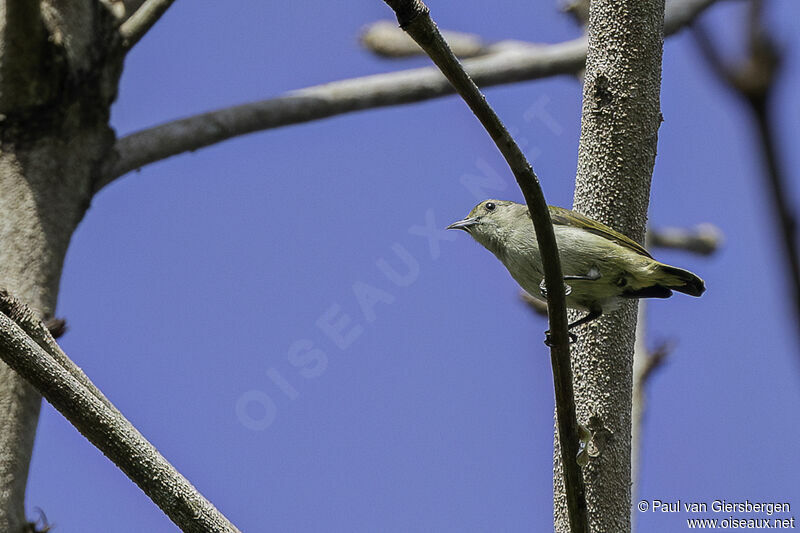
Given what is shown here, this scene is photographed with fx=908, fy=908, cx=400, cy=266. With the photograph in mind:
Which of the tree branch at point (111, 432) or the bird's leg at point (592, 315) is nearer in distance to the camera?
the tree branch at point (111, 432)

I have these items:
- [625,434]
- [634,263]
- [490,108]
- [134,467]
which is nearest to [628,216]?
[634,263]

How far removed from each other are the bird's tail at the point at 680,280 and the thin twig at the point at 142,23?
3569 millimetres

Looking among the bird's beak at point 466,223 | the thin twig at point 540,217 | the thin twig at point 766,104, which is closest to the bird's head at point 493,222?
the bird's beak at point 466,223

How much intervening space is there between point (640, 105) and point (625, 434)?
156 cm

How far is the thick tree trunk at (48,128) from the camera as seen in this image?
507 cm

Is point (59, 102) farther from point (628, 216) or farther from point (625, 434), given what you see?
point (625, 434)

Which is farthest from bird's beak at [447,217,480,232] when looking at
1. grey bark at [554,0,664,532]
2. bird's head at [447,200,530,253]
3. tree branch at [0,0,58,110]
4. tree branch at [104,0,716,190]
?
tree branch at [0,0,58,110]

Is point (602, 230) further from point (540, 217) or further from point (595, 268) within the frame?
point (540, 217)

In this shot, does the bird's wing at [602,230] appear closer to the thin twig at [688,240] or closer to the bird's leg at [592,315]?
the bird's leg at [592,315]

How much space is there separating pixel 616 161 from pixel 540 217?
1438mm

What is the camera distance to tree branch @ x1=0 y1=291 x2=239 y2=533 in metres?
2.98

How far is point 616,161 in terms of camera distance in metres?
4.32

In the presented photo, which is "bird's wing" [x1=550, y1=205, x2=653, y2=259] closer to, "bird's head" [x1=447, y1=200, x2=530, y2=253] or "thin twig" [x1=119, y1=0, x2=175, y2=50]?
"bird's head" [x1=447, y1=200, x2=530, y2=253]

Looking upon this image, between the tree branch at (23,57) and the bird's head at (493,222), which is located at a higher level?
the tree branch at (23,57)
